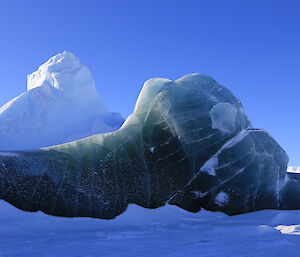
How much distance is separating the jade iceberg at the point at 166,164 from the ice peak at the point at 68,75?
97.2ft

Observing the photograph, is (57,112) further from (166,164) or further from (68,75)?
(166,164)

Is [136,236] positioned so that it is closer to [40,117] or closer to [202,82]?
[202,82]

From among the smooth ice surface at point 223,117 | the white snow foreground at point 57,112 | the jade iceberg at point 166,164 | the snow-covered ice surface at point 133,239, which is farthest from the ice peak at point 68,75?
the snow-covered ice surface at point 133,239

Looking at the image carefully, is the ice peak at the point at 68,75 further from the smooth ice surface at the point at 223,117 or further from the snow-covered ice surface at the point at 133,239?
the snow-covered ice surface at the point at 133,239

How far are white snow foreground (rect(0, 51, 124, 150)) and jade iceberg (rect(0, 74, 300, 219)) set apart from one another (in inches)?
1030

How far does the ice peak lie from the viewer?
1567 inches

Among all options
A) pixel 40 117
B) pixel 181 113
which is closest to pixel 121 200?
pixel 181 113

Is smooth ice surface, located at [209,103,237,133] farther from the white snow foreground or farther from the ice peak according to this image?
the ice peak

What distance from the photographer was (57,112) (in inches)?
1526

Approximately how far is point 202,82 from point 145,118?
3192 millimetres

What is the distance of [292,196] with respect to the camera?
11578 millimetres

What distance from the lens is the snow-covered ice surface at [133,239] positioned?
4.65 meters

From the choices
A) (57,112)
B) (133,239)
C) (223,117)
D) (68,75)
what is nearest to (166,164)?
(223,117)

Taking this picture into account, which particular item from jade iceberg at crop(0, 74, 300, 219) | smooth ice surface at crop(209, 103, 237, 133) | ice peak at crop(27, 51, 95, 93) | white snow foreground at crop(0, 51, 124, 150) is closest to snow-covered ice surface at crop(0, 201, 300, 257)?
jade iceberg at crop(0, 74, 300, 219)
